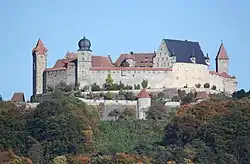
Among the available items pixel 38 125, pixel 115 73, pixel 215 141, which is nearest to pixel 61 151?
pixel 38 125

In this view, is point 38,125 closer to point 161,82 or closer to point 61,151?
point 61,151

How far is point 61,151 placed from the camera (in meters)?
92.9

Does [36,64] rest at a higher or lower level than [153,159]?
higher

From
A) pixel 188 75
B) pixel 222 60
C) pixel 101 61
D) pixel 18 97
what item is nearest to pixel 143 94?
pixel 188 75

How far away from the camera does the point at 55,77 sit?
111 metres

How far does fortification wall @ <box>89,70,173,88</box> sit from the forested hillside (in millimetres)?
6729

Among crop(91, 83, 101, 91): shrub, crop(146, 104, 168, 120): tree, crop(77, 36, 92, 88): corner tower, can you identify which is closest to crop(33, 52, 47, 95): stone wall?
crop(77, 36, 92, 88): corner tower

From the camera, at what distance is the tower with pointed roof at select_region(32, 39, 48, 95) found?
11206 centimetres

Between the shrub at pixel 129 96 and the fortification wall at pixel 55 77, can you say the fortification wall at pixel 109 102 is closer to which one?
the shrub at pixel 129 96

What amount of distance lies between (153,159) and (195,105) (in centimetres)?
1264

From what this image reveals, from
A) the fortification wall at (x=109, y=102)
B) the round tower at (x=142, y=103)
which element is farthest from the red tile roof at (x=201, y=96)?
the fortification wall at (x=109, y=102)

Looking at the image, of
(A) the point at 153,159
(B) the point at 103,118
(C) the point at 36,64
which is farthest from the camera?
(C) the point at 36,64

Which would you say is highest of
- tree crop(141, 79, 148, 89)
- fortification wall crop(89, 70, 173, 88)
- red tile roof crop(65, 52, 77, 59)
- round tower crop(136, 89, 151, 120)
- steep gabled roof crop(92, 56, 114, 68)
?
red tile roof crop(65, 52, 77, 59)

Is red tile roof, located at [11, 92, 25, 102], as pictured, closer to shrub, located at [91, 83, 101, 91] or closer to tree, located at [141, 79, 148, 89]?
shrub, located at [91, 83, 101, 91]
